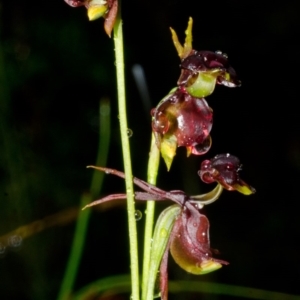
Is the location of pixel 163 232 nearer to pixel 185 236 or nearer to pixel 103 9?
pixel 185 236

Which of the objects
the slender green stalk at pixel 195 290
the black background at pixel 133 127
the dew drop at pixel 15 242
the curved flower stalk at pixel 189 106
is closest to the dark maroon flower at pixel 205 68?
the curved flower stalk at pixel 189 106

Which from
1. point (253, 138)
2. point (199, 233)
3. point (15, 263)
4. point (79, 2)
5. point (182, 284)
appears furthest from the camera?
point (253, 138)

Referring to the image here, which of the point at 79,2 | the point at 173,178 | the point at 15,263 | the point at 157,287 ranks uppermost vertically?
the point at 173,178

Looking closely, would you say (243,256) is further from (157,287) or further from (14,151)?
(157,287)

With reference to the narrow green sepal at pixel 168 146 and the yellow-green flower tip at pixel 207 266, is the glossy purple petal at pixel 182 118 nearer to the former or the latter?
the narrow green sepal at pixel 168 146

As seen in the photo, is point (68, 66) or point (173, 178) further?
Answer: point (173, 178)

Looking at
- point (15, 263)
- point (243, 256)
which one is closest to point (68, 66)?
point (15, 263)

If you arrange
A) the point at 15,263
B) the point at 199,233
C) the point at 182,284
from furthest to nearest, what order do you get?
the point at 15,263 → the point at 182,284 → the point at 199,233
